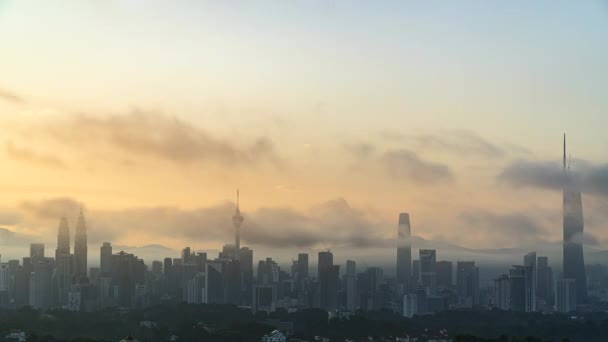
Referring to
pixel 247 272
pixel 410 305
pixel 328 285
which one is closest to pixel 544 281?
pixel 410 305

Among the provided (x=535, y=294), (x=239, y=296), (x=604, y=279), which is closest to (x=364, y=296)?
(x=239, y=296)

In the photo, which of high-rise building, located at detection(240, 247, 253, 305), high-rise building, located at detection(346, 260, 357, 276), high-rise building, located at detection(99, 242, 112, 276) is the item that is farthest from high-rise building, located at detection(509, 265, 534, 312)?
high-rise building, located at detection(99, 242, 112, 276)

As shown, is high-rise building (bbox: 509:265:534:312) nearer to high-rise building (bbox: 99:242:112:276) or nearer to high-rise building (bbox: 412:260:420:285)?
high-rise building (bbox: 412:260:420:285)

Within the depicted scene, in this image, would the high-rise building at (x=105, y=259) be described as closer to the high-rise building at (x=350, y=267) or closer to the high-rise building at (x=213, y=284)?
the high-rise building at (x=213, y=284)

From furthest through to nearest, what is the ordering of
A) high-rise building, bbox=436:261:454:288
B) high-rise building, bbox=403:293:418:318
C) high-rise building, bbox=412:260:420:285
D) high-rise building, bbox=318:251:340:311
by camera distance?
high-rise building, bbox=412:260:420:285
high-rise building, bbox=436:261:454:288
high-rise building, bbox=318:251:340:311
high-rise building, bbox=403:293:418:318

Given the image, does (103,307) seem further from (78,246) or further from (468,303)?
(468,303)

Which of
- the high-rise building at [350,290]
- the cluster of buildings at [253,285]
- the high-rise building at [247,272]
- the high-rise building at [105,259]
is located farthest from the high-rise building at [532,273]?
the high-rise building at [105,259]
